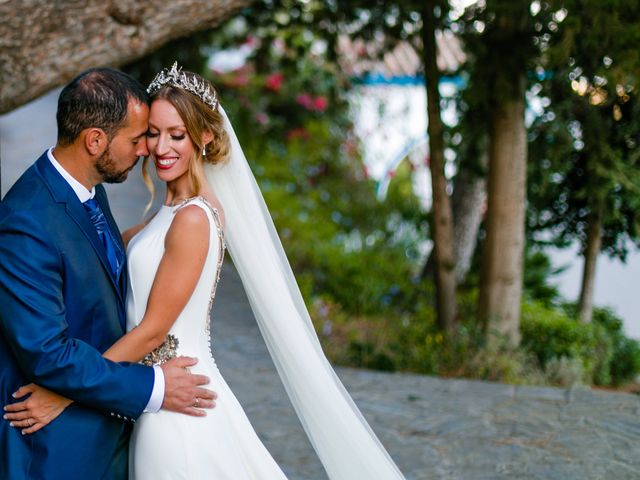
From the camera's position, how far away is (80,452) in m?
2.71

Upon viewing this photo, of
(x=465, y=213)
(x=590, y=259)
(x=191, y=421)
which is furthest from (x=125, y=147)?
(x=465, y=213)

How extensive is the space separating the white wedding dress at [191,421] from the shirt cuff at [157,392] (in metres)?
0.06

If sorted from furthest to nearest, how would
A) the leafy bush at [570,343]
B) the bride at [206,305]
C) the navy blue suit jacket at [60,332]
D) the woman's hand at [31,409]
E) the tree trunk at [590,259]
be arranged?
the tree trunk at [590,259] → the leafy bush at [570,343] → the bride at [206,305] → the woman's hand at [31,409] → the navy blue suit jacket at [60,332]

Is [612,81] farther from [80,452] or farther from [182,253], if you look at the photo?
[80,452]

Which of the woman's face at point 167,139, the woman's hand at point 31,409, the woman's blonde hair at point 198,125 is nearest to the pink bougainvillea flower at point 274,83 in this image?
the woman's blonde hair at point 198,125

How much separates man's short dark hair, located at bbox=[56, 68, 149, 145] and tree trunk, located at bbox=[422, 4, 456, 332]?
4.69 m

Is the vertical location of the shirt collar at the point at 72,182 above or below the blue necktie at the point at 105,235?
above

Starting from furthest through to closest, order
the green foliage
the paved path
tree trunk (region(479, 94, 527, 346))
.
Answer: the green foliage, tree trunk (region(479, 94, 527, 346)), the paved path

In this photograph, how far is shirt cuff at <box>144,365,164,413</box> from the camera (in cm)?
277

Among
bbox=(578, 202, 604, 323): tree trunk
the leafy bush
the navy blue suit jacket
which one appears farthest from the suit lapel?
bbox=(578, 202, 604, 323): tree trunk

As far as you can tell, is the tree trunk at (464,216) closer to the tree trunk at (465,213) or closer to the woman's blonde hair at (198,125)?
the tree trunk at (465,213)

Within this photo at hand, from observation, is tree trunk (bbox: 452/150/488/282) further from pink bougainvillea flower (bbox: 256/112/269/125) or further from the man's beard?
the man's beard

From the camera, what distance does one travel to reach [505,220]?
717 centimetres

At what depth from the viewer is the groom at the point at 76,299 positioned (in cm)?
249
